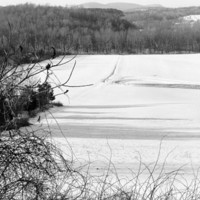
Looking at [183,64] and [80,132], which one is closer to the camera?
[80,132]

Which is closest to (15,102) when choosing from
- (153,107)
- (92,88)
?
(153,107)

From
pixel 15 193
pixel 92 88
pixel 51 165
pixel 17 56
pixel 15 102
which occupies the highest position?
pixel 17 56

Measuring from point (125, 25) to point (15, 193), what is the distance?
489ft

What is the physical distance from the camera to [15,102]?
2.54 m

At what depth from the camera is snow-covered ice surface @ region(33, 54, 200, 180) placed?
17.0 metres

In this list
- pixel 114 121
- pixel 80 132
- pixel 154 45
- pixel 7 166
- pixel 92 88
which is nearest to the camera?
pixel 7 166

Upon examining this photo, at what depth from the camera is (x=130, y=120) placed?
27.0 metres

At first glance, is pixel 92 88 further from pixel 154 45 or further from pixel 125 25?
pixel 125 25

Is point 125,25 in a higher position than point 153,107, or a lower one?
higher

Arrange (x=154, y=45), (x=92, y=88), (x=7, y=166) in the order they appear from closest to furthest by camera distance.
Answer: (x=7, y=166)
(x=92, y=88)
(x=154, y=45)

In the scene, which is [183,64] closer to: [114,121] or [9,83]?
[114,121]

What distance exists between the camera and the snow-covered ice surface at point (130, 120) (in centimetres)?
1696

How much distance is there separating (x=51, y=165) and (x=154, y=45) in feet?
381

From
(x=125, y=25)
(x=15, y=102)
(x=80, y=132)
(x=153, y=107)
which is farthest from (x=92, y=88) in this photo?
(x=125, y=25)
